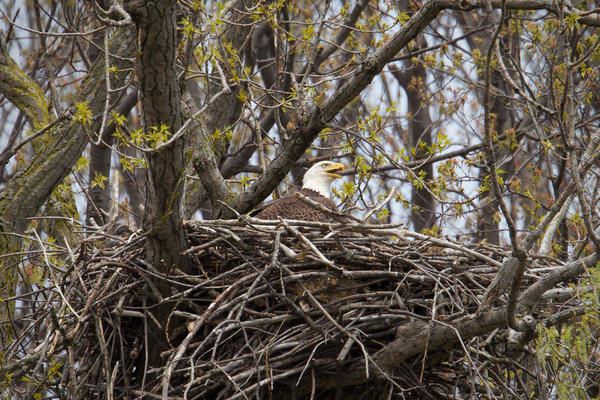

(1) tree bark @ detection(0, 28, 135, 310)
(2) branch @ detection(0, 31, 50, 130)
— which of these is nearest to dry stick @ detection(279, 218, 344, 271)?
(1) tree bark @ detection(0, 28, 135, 310)

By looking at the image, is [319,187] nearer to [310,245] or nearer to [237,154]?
[237,154]

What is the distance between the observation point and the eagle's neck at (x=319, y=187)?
6398mm

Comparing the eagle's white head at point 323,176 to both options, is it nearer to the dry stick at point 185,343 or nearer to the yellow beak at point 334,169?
the yellow beak at point 334,169

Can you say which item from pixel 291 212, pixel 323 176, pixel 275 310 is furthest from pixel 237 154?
pixel 275 310

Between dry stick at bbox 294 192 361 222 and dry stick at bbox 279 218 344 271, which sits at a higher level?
dry stick at bbox 294 192 361 222

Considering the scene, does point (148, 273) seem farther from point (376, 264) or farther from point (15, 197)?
point (15, 197)

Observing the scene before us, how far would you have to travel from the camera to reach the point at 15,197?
5.54 m

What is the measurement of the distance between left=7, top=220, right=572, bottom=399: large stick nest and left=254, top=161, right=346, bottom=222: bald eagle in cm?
75

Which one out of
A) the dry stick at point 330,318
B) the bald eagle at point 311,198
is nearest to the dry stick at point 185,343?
the dry stick at point 330,318

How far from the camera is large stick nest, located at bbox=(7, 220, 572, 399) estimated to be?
402 cm

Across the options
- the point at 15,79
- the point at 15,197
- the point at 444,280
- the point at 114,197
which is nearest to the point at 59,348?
the point at 114,197

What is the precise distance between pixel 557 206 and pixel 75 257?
286 cm

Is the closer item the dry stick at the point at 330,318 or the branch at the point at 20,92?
the dry stick at the point at 330,318

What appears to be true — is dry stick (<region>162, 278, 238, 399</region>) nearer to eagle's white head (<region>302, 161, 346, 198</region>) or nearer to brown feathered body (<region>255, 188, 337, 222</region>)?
brown feathered body (<region>255, 188, 337, 222</region>)
